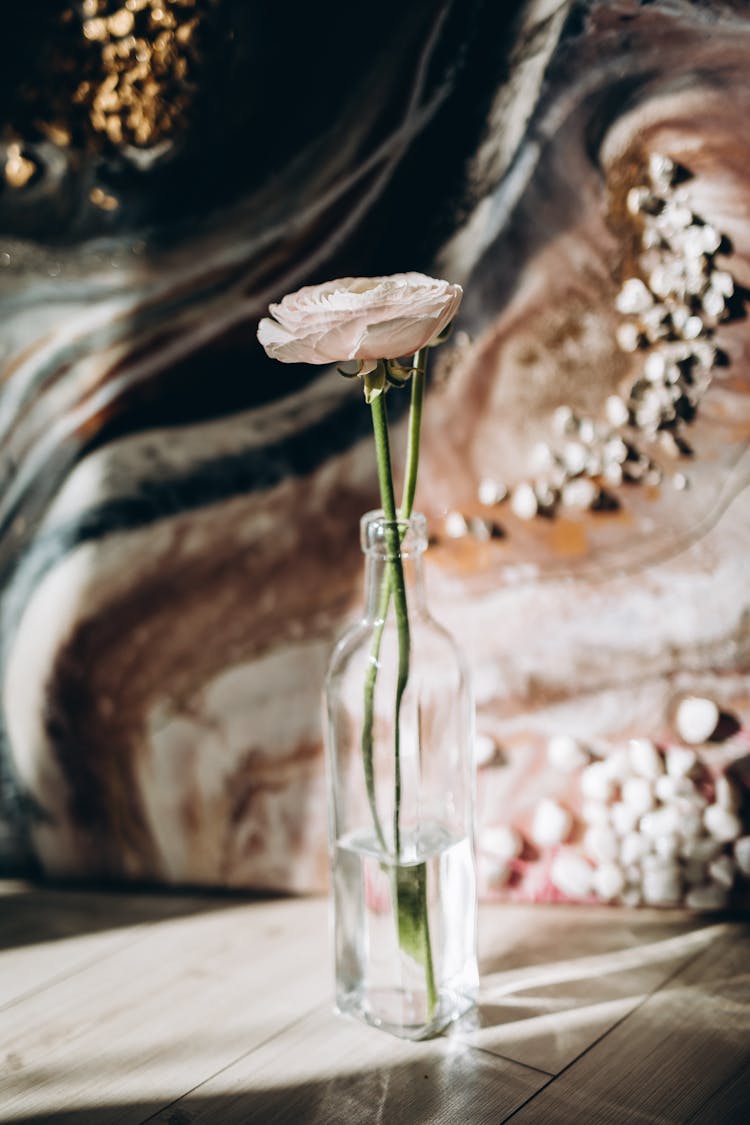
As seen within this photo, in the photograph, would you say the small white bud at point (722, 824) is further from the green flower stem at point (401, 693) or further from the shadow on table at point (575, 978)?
the green flower stem at point (401, 693)

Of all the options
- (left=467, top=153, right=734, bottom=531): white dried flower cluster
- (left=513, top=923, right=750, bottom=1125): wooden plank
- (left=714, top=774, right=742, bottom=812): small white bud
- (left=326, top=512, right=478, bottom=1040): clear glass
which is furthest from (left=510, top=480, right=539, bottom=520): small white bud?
(left=513, top=923, right=750, bottom=1125): wooden plank

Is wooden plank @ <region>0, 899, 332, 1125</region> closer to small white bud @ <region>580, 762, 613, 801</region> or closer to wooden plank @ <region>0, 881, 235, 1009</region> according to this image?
wooden plank @ <region>0, 881, 235, 1009</region>

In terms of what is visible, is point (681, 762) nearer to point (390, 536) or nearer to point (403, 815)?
point (403, 815)

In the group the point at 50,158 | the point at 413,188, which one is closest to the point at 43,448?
the point at 50,158

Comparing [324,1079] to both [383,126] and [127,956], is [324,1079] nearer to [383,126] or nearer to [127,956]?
[127,956]

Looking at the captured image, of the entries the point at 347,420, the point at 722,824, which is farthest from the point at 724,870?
the point at 347,420

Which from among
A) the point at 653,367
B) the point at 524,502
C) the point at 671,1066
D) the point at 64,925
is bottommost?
the point at 671,1066

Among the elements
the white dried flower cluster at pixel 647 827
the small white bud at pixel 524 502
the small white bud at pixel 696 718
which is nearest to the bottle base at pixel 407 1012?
the white dried flower cluster at pixel 647 827

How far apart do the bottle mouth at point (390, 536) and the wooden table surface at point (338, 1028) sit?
0.38 m

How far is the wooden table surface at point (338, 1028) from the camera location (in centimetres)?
69

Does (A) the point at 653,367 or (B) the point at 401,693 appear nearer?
(B) the point at 401,693

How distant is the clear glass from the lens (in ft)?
2.49

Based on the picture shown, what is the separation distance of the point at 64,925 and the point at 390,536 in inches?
23.0

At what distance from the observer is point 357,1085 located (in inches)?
28.0
